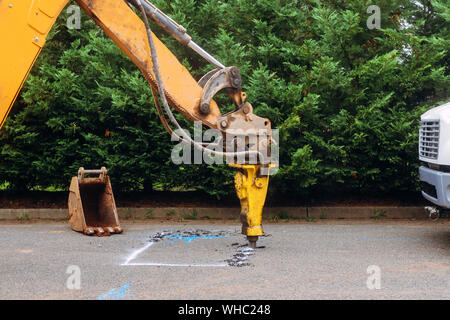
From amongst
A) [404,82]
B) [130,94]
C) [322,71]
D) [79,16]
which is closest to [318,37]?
[322,71]

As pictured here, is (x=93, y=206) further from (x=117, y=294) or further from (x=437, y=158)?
(x=437, y=158)

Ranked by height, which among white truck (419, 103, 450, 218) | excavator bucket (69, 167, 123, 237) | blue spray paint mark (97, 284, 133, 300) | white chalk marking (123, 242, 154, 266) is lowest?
blue spray paint mark (97, 284, 133, 300)

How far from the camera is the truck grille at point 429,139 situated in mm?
6371

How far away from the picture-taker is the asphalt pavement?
4750 mm

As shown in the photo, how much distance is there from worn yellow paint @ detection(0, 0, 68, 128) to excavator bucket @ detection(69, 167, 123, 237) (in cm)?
348

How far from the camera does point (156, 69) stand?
564 cm

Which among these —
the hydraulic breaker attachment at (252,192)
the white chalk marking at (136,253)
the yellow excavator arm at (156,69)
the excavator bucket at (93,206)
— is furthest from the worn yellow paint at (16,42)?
the excavator bucket at (93,206)

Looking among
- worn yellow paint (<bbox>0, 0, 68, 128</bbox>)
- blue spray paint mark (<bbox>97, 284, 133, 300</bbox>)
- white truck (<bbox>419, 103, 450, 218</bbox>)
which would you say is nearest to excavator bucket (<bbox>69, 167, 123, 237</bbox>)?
blue spray paint mark (<bbox>97, 284, 133, 300</bbox>)

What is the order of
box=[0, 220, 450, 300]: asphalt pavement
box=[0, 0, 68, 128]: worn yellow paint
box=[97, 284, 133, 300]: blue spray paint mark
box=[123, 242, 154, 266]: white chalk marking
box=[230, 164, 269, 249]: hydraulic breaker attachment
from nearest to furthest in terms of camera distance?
box=[0, 0, 68, 128]: worn yellow paint < box=[97, 284, 133, 300]: blue spray paint mark < box=[0, 220, 450, 300]: asphalt pavement < box=[123, 242, 154, 266]: white chalk marking < box=[230, 164, 269, 249]: hydraulic breaker attachment

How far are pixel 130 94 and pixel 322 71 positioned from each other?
124 inches

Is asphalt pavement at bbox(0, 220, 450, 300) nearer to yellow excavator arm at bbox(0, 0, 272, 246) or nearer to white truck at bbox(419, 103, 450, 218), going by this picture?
white truck at bbox(419, 103, 450, 218)

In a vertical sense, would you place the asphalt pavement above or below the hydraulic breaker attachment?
below

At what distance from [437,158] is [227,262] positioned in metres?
→ 2.70

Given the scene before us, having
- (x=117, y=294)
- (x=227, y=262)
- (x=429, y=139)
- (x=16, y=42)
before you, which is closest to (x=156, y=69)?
(x=16, y=42)
